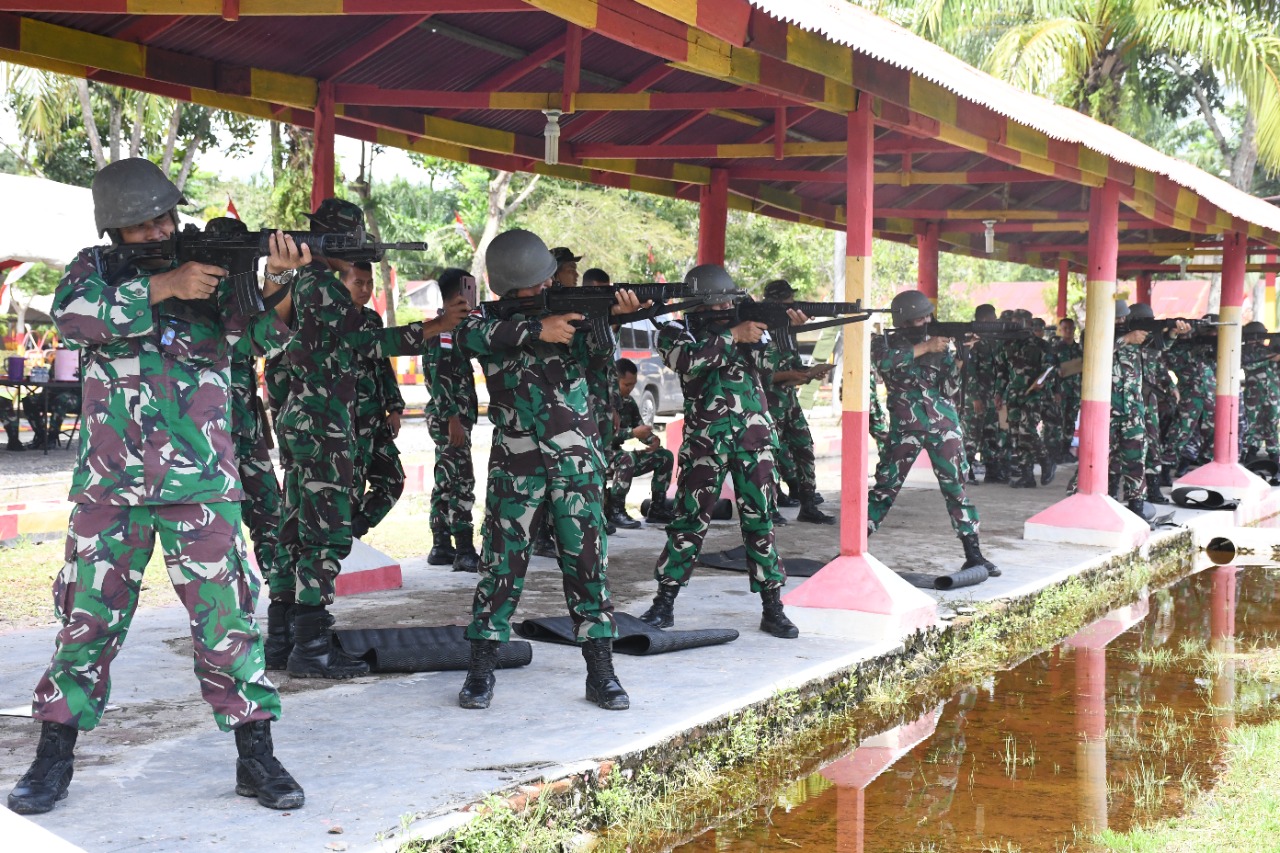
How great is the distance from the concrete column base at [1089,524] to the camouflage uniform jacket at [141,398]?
7555 millimetres

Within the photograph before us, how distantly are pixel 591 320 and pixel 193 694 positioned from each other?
219 cm

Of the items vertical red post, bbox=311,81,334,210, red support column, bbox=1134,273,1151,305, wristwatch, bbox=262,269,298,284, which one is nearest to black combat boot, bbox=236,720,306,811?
wristwatch, bbox=262,269,298,284

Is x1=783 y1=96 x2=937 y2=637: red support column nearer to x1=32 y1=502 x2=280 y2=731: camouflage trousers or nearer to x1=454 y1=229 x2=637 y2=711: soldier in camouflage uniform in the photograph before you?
x1=454 y1=229 x2=637 y2=711: soldier in camouflage uniform

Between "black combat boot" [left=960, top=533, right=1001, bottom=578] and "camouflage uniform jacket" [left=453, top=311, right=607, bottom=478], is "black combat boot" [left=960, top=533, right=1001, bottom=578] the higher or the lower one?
the lower one

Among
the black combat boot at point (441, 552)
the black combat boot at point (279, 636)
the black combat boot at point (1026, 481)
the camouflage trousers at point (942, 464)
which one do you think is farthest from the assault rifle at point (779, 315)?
the black combat boot at point (1026, 481)

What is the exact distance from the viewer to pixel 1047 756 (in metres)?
5.67

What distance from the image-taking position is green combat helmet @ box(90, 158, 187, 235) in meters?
3.99

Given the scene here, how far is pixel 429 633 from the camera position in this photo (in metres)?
6.18

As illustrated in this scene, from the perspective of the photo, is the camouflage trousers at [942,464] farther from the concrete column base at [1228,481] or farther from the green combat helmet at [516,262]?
the concrete column base at [1228,481]

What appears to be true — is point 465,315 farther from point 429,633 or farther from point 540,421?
point 429,633

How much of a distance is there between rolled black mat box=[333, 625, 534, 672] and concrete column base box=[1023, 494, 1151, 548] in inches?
216

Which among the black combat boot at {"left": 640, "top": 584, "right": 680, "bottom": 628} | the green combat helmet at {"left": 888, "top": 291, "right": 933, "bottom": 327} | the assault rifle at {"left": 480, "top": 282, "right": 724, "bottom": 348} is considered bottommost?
the black combat boot at {"left": 640, "top": 584, "right": 680, "bottom": 628}

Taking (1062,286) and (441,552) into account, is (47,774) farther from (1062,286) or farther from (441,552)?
(1062,286)

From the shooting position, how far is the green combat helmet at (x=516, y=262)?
17.1 ft
